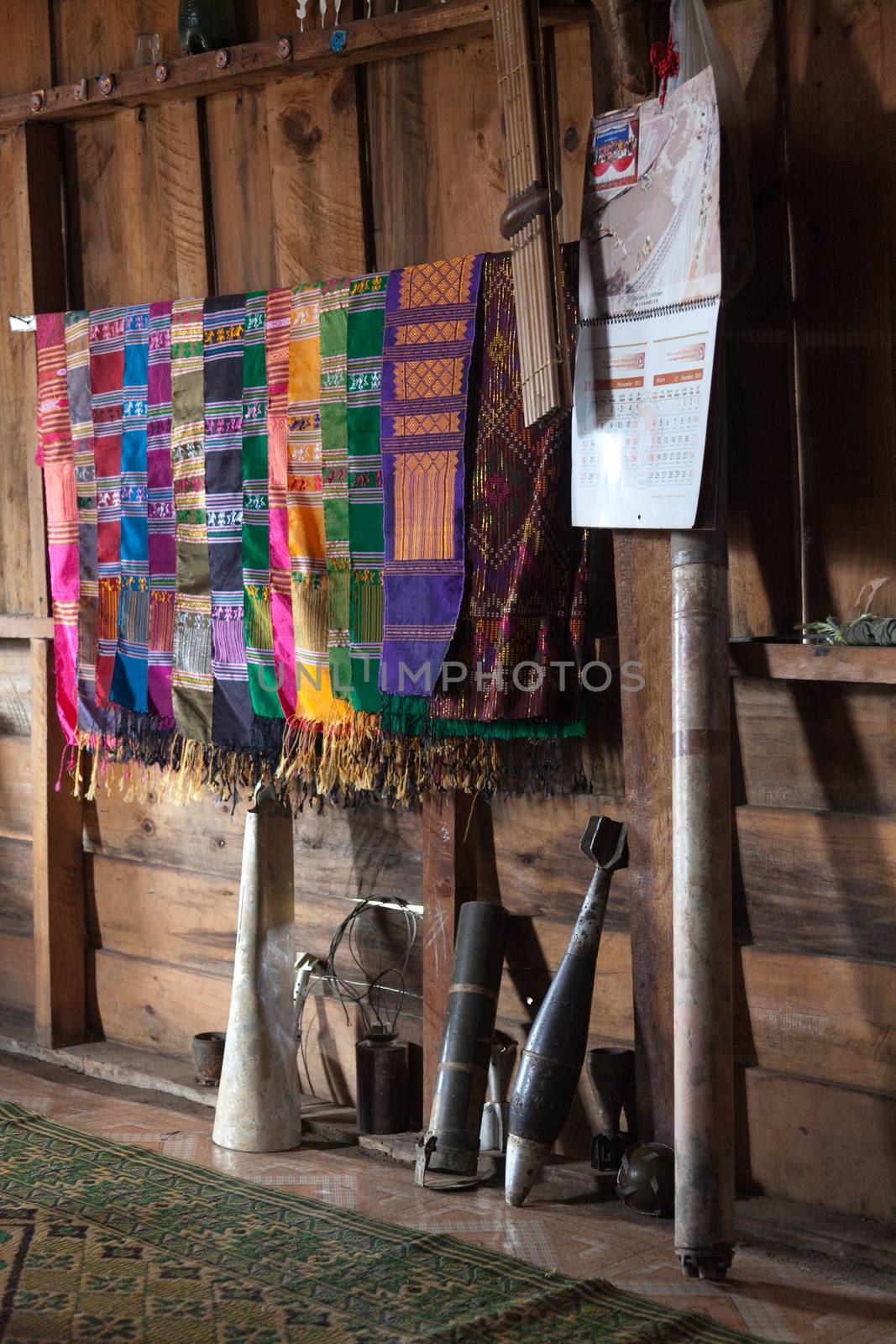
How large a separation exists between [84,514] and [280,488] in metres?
0.62

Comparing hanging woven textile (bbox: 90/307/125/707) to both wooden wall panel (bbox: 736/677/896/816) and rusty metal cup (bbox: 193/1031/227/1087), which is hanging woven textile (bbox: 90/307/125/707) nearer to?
rusty metal cup (bbox: 193/1031/227/1087)

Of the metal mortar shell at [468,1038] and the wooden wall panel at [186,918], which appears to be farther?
the wooden wall panel at [186,918]

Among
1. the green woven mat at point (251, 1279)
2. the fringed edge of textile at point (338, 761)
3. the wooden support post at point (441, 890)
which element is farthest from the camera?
the wooden support post at point (441, 890)

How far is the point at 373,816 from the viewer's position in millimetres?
3137

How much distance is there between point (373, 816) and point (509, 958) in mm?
433

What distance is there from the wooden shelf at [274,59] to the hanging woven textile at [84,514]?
A: 1.57 ft

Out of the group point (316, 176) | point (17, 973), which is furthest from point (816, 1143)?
point (17, 973)

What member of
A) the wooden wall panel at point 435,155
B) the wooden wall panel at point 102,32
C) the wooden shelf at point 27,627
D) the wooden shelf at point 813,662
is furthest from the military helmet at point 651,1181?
the wooden wall panel at point 102,32

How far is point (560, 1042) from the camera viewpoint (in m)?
2.61

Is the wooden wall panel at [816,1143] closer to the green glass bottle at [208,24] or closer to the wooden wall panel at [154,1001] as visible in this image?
the wooden wall panel at [154,1001]

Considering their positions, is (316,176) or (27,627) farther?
(27,627)

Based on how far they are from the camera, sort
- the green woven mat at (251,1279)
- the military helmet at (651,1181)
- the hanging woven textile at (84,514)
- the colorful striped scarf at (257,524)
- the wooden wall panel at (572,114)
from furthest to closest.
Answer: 1. the hanging woven textile at (84,514)
2. the colorful striped scarf at (257,524)
3. the wooden wall panel at (572,114)
4. the military helmet at (651,1181)
5. the green woven mat at (251,1279)

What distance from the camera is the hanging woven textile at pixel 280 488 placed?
2953 mm

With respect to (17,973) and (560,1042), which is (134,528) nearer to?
(17,973)
